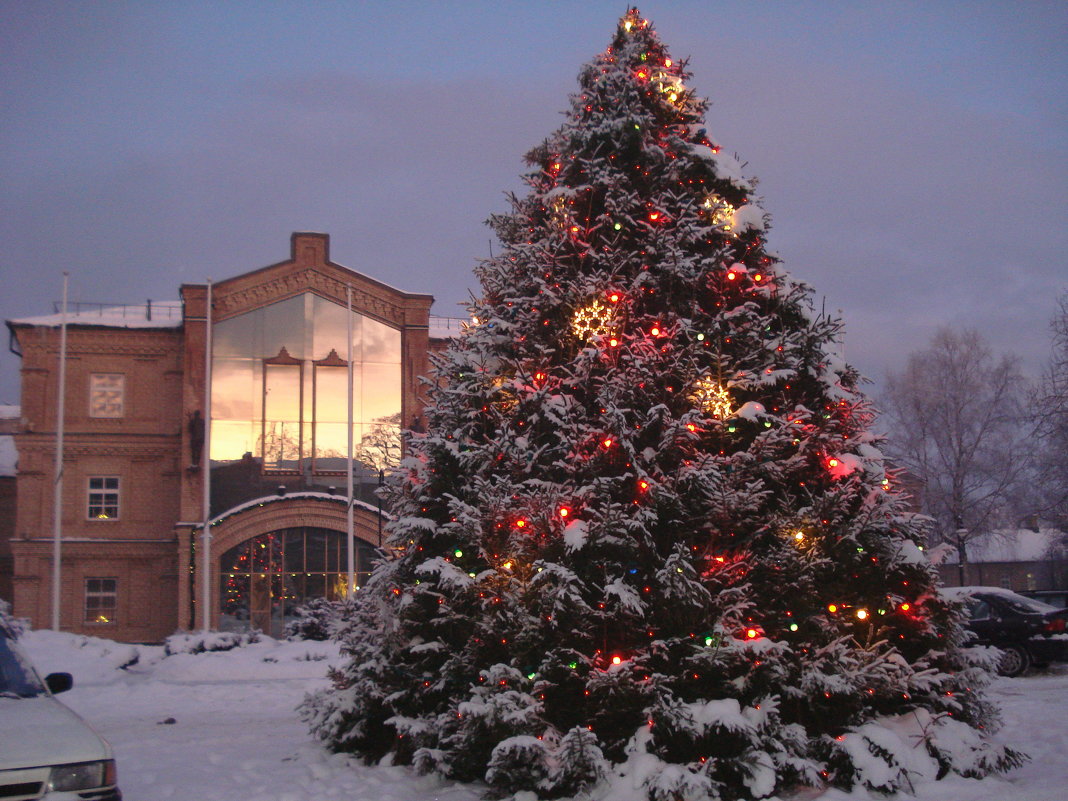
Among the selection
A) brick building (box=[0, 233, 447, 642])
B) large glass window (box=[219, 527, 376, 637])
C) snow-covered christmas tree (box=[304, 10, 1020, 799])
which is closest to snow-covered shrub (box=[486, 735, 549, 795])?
snow-covered christmas tree (box=[304, 10, 1020, 799])

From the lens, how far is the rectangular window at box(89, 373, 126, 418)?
128 feet

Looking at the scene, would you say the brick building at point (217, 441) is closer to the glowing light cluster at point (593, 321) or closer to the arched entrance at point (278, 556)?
the arched entrance at point (278, 556)

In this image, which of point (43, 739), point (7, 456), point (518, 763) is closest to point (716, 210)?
point (518, 763)

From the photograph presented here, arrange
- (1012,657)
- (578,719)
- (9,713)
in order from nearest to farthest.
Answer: (9,713) < (578,719) < (1012,657)

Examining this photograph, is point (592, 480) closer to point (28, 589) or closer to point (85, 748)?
point (85, 748)

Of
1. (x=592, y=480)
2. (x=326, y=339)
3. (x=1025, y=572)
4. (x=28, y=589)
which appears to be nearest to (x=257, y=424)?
(x=326, y=339)

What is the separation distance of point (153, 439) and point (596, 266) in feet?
110

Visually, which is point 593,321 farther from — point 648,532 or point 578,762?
point 578,762

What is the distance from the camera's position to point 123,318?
130 feet

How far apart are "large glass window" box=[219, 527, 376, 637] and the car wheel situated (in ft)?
79.3

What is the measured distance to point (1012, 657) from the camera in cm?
1672

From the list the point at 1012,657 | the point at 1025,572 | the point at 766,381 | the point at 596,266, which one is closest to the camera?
the point at 766,381

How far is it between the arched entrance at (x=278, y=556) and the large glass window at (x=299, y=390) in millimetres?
2082

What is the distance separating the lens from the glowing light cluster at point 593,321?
8930mm
